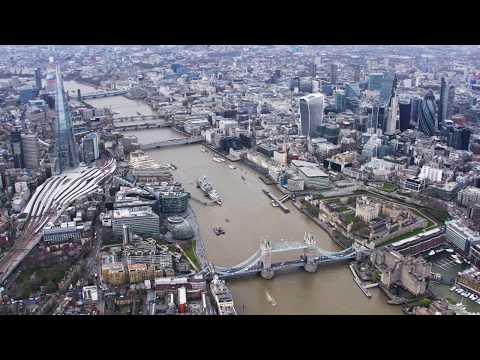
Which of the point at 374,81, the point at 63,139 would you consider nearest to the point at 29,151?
the point at 63,139

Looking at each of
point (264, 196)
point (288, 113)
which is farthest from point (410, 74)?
point (264, 196)

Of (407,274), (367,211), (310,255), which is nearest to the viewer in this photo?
(407,274)

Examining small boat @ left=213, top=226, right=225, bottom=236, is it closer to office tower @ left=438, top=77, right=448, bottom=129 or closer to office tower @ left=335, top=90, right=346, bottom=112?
office tower @ left=438, top=77, right=448, bottom=129

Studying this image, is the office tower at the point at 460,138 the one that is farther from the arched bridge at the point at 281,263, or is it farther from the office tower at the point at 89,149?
the office tower at the point at 89,149

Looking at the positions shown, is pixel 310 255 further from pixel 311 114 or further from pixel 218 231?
pixel 311 114

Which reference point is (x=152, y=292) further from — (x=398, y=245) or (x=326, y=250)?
(x=398, y=245)
